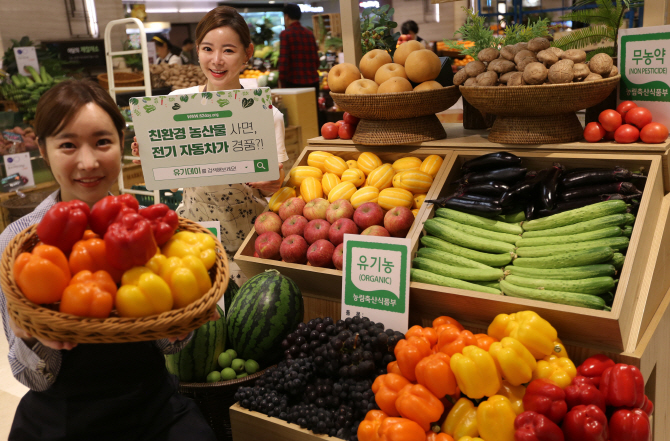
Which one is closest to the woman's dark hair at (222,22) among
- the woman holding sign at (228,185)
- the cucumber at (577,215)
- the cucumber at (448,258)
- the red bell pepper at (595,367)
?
the woman holding sign at (228,185)

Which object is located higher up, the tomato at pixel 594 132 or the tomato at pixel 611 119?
the tomato at pixel 611 119

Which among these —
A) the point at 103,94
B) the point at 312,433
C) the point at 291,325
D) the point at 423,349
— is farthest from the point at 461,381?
the point at 103,94

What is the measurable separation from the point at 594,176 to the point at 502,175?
333 mm

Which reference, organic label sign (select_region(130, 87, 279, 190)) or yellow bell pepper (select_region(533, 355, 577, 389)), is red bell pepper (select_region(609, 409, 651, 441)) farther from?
organic label sign (select_region(130, 87, 279, 190))

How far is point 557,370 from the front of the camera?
161 centimetres

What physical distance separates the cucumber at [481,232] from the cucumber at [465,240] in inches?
0.8

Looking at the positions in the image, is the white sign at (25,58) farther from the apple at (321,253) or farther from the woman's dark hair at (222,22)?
the apple at (321,253)

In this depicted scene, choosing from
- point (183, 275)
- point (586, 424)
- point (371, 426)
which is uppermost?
point (183, 275)

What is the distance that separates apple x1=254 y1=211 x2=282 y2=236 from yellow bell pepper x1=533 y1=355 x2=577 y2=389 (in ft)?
4.29

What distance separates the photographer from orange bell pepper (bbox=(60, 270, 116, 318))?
1.20 meters

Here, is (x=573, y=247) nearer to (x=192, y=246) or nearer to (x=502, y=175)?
(x=502, y=175)

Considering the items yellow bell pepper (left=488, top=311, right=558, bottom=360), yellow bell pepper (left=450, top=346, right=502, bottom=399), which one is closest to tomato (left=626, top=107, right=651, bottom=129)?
yellow bell pepper (left=488, top=311, right=558, bottom=360)

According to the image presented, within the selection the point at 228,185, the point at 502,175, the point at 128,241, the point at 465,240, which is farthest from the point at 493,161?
the point at 128,241

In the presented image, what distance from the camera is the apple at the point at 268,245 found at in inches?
95.0
